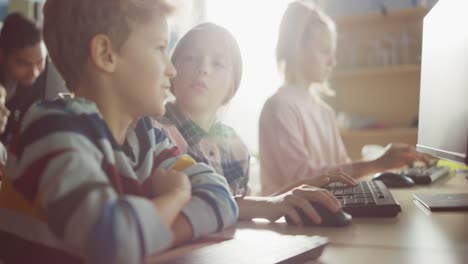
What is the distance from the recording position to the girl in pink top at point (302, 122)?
1.41m

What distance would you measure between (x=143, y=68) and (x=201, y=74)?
1.47 feet

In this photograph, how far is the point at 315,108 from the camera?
173cm

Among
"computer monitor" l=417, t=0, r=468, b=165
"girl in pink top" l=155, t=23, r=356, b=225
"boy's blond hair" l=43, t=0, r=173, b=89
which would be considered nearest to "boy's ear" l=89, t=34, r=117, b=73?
"boy's blond hair" l=43, t=0, r=173, b=89

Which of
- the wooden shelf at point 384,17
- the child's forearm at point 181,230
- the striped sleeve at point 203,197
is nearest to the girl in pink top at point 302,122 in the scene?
the striped sleeve at point 203,197

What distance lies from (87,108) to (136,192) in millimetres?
115

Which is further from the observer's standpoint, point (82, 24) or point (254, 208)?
point (254, 208)

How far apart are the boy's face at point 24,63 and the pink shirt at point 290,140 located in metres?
0.66

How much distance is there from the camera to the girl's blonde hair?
162cm

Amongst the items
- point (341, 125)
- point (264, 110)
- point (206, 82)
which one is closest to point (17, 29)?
point (206, 82)

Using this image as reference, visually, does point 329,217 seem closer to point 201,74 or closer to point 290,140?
point 201,74

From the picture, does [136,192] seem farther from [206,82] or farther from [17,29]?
[17,29]

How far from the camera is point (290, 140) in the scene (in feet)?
4.85

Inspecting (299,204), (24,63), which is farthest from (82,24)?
(24,63)

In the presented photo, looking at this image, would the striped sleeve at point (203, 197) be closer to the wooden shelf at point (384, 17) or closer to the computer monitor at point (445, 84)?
the computer monitor at point (445, 84)
